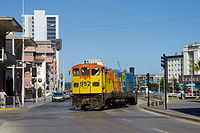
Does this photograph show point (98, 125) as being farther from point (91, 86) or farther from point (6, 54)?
point (6, 54)

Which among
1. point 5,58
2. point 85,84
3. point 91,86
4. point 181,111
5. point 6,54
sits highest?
point 6,54

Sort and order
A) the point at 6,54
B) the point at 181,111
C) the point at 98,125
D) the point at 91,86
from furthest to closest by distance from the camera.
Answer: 1. the point at 6,54
2. the point at 91,86
3. the point at 181,111
4. the point at 98,125

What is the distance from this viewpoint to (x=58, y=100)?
6062 cm

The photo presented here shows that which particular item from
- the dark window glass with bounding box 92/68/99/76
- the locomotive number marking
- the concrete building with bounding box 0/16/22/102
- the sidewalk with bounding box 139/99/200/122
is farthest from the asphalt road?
the concrete building with bounding box 0/16/22/102

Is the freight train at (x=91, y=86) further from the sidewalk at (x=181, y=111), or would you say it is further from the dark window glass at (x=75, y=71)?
the sidewalk at (x=181, y=111)

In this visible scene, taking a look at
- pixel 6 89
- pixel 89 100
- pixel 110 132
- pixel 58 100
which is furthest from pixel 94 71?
pixel 58 100

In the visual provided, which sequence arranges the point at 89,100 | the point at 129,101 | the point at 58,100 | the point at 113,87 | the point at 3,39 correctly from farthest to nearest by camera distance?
1. the point at 58,100
2. the point at 3,39
3. the point at 129,101
4. the point at 113,87
5. the point at 89,100

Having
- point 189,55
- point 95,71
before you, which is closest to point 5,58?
point 95,71

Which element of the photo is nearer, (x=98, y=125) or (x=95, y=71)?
(x=98, y=125)

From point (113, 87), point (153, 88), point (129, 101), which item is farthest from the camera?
point (153, 88)

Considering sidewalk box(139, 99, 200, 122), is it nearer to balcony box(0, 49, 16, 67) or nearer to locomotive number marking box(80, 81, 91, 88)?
locomotive number marking box(80, 81, 91, 88)

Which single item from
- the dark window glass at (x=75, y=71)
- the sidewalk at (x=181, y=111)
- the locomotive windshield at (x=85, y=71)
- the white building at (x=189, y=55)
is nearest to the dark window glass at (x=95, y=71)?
Result: the locomotive windshield at (x=85, y=71)

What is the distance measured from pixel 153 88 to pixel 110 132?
6941 inches

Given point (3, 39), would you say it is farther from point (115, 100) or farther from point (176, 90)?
point (176, 90)
